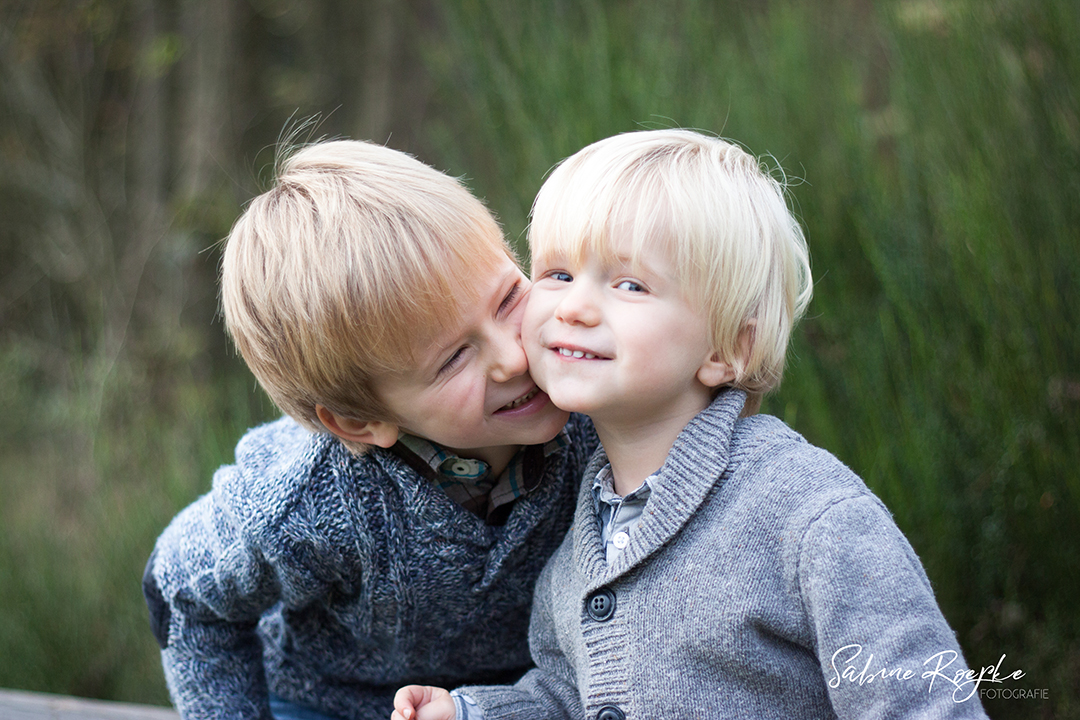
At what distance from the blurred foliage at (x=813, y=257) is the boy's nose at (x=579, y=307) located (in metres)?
0.97

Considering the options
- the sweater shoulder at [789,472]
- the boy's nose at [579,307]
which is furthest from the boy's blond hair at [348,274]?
the sweater shoulder at [789,472]

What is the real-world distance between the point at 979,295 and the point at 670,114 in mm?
1010

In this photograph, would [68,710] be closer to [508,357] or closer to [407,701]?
[407,701]

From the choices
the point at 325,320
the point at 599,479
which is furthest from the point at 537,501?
the point at 325,320

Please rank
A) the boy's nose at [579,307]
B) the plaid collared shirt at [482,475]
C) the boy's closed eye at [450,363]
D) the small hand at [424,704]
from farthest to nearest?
the plaid collared shirt at [482,475] < the boy's closed eye at [450,363] < the small hand at [424,704] < the boy's nose at [579,307]

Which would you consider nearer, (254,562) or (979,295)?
(254,562)

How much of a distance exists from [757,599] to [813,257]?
4.38 feet

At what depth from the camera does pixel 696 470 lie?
1.42m

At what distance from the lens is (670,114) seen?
8.98ft

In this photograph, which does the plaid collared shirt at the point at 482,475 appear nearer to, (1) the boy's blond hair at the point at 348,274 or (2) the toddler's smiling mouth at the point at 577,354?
(1) the boy's blond hair at the point at 348,274

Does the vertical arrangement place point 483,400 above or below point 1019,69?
below

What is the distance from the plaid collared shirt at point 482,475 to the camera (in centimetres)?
178

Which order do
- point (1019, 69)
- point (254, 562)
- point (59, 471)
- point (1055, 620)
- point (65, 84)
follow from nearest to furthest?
point (254, 562), point (1055, 620), point (1019, 69), point (59, 471), point (65, 84)

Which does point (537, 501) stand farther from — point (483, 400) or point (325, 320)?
point (325, 320)
